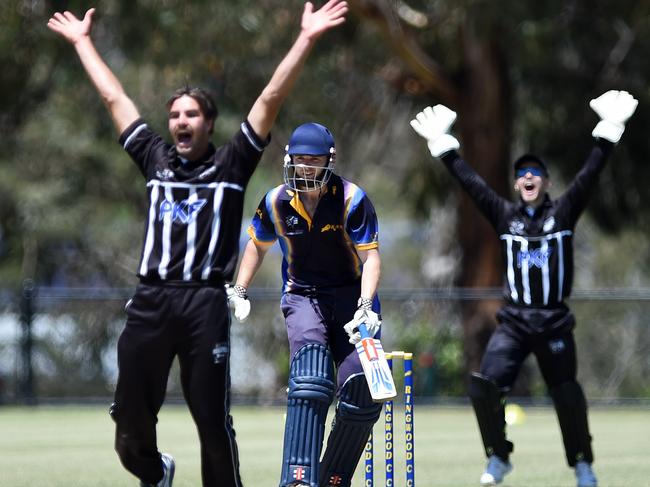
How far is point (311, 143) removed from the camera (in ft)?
24.1

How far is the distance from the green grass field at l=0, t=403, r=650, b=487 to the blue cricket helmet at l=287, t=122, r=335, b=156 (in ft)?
10.6

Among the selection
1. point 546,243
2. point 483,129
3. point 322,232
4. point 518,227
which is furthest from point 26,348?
point 322,232

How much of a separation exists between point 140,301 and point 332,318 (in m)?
1.19

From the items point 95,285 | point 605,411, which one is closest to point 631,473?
point 605,411

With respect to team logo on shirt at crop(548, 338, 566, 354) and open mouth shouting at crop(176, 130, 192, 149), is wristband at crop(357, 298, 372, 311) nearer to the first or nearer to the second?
open mouth shouting at crop(176, 130, 192, 149)

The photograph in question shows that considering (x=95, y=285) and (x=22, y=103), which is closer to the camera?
(x=22, y=103)

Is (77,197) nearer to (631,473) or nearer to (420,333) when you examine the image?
(420,333)

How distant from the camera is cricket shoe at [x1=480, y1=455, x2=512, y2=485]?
9273mm

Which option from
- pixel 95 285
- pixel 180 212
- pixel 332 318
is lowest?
pixel 332 318

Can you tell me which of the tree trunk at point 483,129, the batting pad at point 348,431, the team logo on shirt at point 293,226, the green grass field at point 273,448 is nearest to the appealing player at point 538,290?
the green grass field at point 273,448

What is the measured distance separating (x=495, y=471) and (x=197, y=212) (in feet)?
11.5

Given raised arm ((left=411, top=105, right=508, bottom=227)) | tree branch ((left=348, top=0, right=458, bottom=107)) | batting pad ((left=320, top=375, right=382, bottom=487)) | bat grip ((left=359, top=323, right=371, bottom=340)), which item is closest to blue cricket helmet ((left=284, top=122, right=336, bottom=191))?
bat grip ((left=359, top=323, right=371, bottom=340))

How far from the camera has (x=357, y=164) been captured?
33500 mm

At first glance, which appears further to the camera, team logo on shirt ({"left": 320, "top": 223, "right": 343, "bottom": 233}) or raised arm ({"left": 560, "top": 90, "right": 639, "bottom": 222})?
raised arm ({"left": 560, "top": 90, "right": 639, "bottom": 222})
